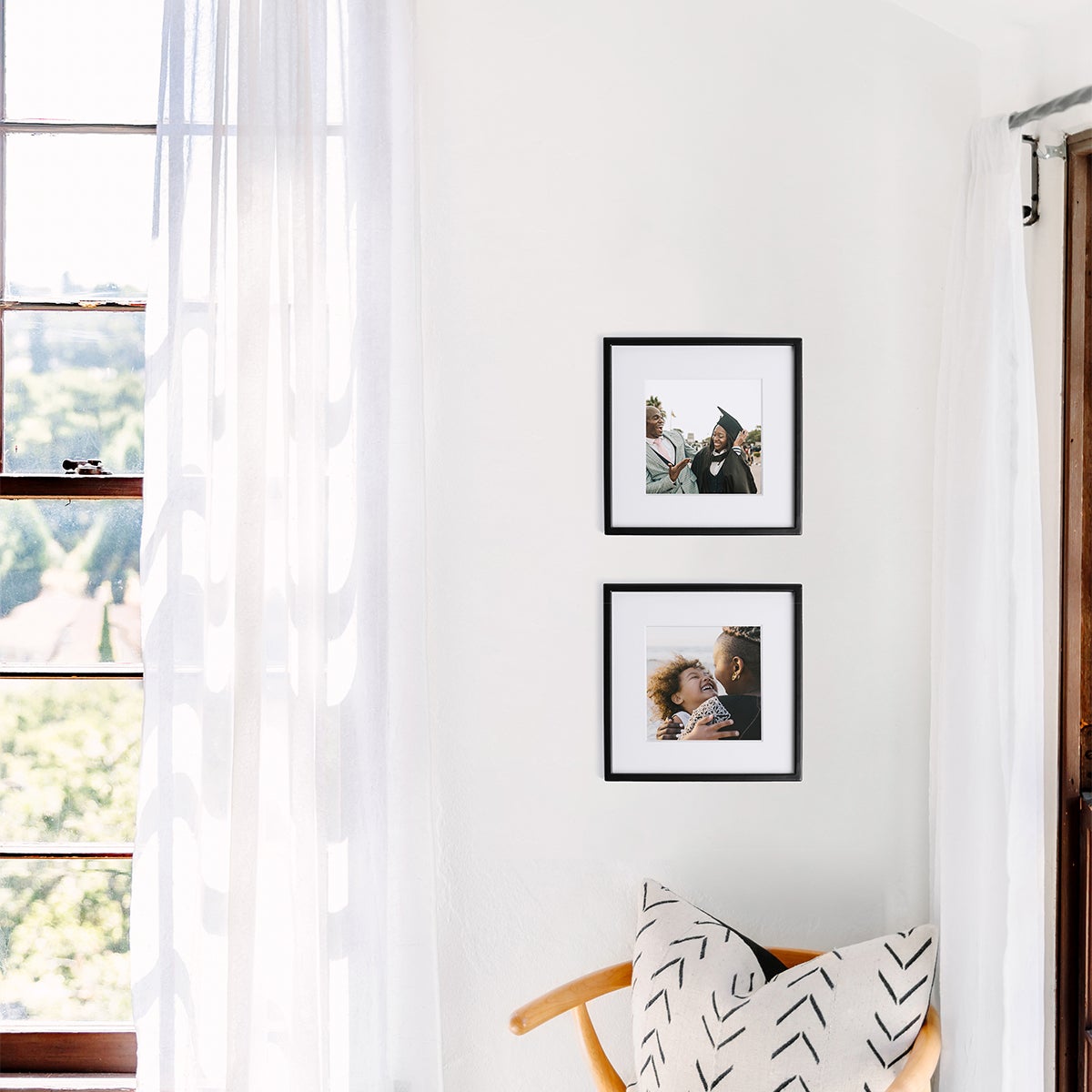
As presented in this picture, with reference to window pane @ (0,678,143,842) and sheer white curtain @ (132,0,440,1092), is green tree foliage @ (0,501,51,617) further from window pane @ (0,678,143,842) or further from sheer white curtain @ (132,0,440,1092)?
sheer white curtain @ (132,0,440,1092)

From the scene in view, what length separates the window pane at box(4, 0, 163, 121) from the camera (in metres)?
1.78

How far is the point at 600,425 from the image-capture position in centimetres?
173

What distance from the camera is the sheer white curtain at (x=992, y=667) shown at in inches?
56.7

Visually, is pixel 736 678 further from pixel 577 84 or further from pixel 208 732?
pixel 577 84

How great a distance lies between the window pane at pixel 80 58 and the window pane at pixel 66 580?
0.80 meters

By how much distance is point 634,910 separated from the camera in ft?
5.75

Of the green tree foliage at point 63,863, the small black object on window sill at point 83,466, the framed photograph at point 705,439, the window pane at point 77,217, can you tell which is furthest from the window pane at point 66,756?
the framed photograph at point 705,439

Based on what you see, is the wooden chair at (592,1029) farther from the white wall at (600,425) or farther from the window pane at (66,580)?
the window pane at (66,580)

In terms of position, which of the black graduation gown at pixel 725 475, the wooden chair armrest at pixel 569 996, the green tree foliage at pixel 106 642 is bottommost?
the wooden chair armrest at pixel 569 996

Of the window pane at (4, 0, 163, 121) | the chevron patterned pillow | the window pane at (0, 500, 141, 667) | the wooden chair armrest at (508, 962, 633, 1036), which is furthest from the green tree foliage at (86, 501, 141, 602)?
the chevron patterned pillow

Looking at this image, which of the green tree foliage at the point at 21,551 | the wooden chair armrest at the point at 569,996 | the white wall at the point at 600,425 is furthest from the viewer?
the green tree foliage at the point at 21,551

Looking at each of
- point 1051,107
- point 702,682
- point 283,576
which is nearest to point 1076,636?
point 702,682

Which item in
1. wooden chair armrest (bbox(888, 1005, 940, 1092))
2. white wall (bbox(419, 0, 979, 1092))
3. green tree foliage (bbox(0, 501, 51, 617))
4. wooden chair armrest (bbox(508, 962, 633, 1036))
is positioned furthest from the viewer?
green tree foliage (bbox(0, 501, 51, 617))

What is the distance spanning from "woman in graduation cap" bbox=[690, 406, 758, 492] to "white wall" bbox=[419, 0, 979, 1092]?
107 mm
